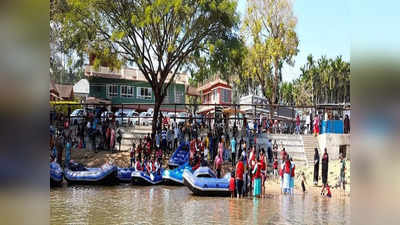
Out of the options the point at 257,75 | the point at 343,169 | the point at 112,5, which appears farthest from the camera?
the point at 257,75

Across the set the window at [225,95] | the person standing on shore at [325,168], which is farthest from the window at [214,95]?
the person standing on shore at [325,168]

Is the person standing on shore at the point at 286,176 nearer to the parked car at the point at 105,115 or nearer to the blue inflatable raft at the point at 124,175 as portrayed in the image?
the blue inflatable raft at the point at 124,175

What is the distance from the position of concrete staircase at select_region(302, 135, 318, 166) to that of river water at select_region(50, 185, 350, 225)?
1.50 meters

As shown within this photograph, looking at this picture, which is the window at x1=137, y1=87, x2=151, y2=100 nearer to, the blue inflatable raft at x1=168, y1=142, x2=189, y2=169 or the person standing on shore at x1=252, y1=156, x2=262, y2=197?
the blue inflatable raft at x1=168, y1=142, x2=189, y2=169

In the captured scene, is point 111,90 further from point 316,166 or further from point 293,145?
point 316,166

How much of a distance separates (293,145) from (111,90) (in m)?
13.4

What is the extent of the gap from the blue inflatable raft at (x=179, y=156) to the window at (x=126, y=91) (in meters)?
9.87

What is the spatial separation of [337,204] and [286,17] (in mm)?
7996

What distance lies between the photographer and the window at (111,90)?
2353cm

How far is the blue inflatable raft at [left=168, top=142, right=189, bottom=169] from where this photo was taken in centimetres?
1430

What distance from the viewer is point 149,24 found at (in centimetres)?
1517
